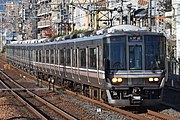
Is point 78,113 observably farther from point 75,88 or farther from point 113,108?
point 75,88

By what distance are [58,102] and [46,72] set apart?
9.79 m

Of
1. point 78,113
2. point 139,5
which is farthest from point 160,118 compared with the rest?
point 139,5

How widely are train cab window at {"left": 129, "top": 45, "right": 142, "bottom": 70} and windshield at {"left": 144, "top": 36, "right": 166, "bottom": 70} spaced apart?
210mm

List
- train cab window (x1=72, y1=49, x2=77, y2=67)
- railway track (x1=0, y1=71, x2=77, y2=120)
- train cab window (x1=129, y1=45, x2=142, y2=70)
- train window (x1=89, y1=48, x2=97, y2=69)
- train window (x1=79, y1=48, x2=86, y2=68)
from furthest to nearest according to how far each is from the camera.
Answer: train cab window (x1=72, y1=49, x2=77, y2=67)
train window (x1=79, y1=48, x2=86, y2=68)
train window (x1=89, y1=48, x2=97, y2=69)
train cab window (x1=129, y1=45, x2=142, y2=70)
railway track (x1=0, y1=71, x2=77, y2=120)

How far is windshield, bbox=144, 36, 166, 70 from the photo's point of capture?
44.6 ft

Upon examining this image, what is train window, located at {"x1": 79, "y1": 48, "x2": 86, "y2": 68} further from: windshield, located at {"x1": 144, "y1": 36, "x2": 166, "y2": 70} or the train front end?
windshield, located at {"x1": 144, "y1": 36, "x2": 166, "y2": 70}

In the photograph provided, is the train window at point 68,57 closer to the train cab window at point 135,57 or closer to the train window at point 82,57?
the train window at point 82,57

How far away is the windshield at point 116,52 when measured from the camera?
1354 centimetres

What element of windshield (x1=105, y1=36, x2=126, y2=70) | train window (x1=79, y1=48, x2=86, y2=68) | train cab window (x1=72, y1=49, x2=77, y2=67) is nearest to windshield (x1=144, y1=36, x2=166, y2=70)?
windshield (x1=105, y1=36, x2=126, y2=70)

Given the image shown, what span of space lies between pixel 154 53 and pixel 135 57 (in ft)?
1.95

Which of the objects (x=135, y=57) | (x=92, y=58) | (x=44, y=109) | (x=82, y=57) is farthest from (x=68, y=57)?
(x=135, y=57)

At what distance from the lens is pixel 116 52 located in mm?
13594

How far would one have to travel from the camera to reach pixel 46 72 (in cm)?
2680

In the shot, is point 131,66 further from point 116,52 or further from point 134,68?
point 116,52
